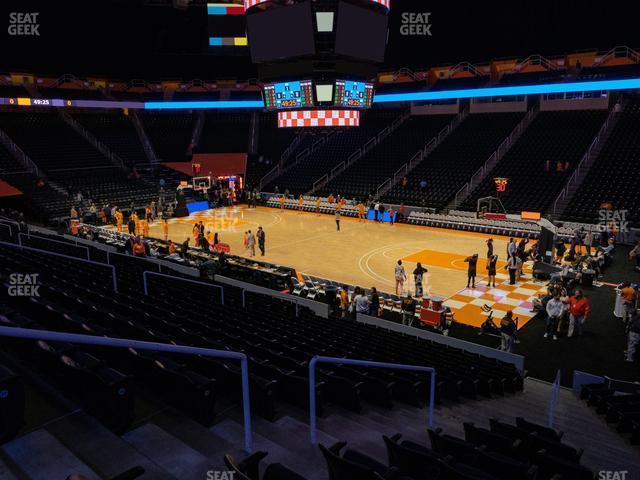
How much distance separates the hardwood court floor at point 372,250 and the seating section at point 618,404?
15.5ft

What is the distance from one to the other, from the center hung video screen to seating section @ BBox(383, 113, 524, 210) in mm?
17286

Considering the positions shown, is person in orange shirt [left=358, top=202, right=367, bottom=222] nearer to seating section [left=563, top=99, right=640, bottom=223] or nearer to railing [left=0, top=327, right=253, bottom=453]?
seating section [left=563, top=99, right=640, bottom=223]

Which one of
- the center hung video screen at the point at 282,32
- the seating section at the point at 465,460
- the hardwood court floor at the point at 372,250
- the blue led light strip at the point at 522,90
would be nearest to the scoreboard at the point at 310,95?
the center hung video screen at the point at 282,32

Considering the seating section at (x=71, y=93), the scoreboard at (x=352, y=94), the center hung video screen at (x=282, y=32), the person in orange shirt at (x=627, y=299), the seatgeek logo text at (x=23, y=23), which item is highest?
the seatgeek logo text at (x=23, y=23)

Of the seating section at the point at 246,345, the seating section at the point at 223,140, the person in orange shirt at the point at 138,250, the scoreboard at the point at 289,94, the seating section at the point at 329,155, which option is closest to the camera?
the seating section at the point at 246,345

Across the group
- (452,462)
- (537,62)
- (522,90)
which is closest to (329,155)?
(522,90)

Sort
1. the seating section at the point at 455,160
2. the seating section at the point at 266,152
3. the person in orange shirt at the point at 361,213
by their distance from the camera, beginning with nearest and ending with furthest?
the person in orange shirt at the point at 361,213 < the seating section at the point at 455,160 < the seating section at the point at 266,152

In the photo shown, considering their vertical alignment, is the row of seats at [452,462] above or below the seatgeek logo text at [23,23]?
below

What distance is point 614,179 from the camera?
92.9 ft

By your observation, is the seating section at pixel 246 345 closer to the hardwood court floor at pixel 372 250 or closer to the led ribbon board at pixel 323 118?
the hardwood court floor at pixel 372 250

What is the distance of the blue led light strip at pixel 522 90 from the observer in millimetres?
31038

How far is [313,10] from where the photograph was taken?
16766 mm

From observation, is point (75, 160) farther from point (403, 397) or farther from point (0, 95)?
point (403, 397)

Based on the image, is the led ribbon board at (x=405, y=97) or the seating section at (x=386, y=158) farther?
the seating section at (x=386, y=158)
